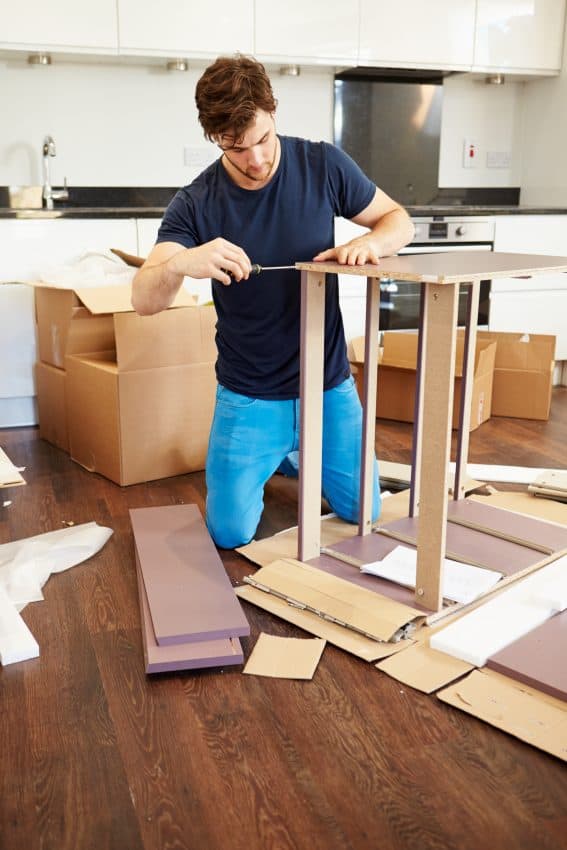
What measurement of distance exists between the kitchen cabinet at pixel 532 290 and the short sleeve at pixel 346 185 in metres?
2.04

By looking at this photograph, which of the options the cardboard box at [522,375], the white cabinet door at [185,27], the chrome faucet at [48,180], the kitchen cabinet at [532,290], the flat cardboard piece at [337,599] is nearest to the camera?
the flat cardboard piece at [337,599]

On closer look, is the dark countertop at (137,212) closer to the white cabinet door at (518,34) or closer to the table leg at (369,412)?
the white cabinet door at (518,34)

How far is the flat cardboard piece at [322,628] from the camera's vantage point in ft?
5.53

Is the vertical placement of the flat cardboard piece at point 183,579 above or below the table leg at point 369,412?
below

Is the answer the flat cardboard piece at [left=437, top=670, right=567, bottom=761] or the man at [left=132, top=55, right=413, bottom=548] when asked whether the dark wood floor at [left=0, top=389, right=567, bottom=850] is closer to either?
the flat cardboard piece at [left=437, top=670, right=567, bottom=761]

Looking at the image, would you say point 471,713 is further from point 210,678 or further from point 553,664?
point 210,678

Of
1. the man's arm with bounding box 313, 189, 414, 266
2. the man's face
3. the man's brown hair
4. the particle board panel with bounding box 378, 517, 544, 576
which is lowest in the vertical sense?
the particle board panel with bounding box 378, 517, 544, 576

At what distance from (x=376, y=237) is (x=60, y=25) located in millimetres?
2270

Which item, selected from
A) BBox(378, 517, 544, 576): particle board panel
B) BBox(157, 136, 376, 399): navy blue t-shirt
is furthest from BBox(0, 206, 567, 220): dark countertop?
BBox(378, 517, 544, 576): particle board panel

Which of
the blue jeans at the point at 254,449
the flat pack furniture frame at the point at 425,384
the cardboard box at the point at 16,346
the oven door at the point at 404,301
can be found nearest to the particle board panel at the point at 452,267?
the flat pack furniture frame at the point at 425,384

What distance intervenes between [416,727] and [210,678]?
1.33 ft

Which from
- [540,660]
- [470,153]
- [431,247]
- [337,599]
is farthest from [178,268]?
[470,153]

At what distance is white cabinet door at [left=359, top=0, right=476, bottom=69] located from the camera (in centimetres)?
401

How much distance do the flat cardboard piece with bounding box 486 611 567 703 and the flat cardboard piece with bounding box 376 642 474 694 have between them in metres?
0.07
